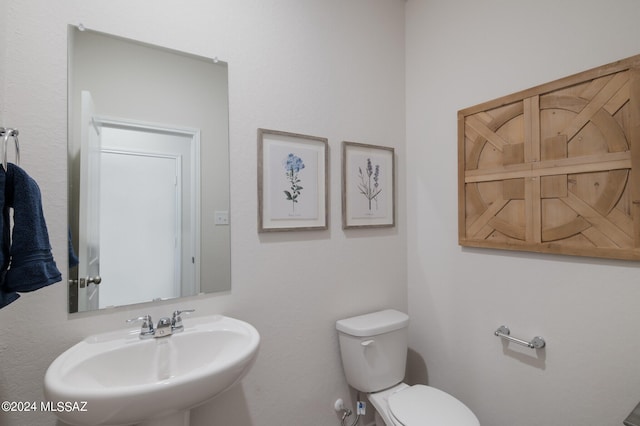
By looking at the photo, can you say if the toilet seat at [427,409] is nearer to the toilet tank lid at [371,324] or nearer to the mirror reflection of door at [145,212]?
the toilet tank lid at [371,324]

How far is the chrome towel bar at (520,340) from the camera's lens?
131cm

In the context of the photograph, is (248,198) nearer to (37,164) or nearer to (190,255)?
(190,255)

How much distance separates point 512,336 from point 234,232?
1355mm

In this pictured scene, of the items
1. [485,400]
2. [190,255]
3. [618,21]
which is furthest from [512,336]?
[190,255]

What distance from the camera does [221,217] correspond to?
1340 millimetres

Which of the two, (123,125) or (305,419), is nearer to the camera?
(123,125)

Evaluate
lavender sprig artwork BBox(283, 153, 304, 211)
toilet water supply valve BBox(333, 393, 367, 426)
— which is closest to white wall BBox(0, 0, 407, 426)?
toilet water supply valve BBox(333, 393, 367, 426)

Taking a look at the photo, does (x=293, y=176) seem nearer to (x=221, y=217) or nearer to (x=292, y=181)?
(x=292, y=181)

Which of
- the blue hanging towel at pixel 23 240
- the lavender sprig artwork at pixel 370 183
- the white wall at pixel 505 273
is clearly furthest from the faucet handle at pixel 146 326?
the white wall at pixel 505 273

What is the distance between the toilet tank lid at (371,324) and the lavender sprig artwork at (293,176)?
0.66 metres

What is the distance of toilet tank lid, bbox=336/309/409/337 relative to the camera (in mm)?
1511

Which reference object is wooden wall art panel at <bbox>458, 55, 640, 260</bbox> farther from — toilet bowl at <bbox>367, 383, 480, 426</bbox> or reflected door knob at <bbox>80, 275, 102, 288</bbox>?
reflected door knob at <bbox>80, 275, 102, 288</bbox>

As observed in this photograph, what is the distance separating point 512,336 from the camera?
1.42 meters

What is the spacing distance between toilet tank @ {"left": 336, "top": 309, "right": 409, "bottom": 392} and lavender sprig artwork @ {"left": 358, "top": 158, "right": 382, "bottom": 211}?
0.63 meters
